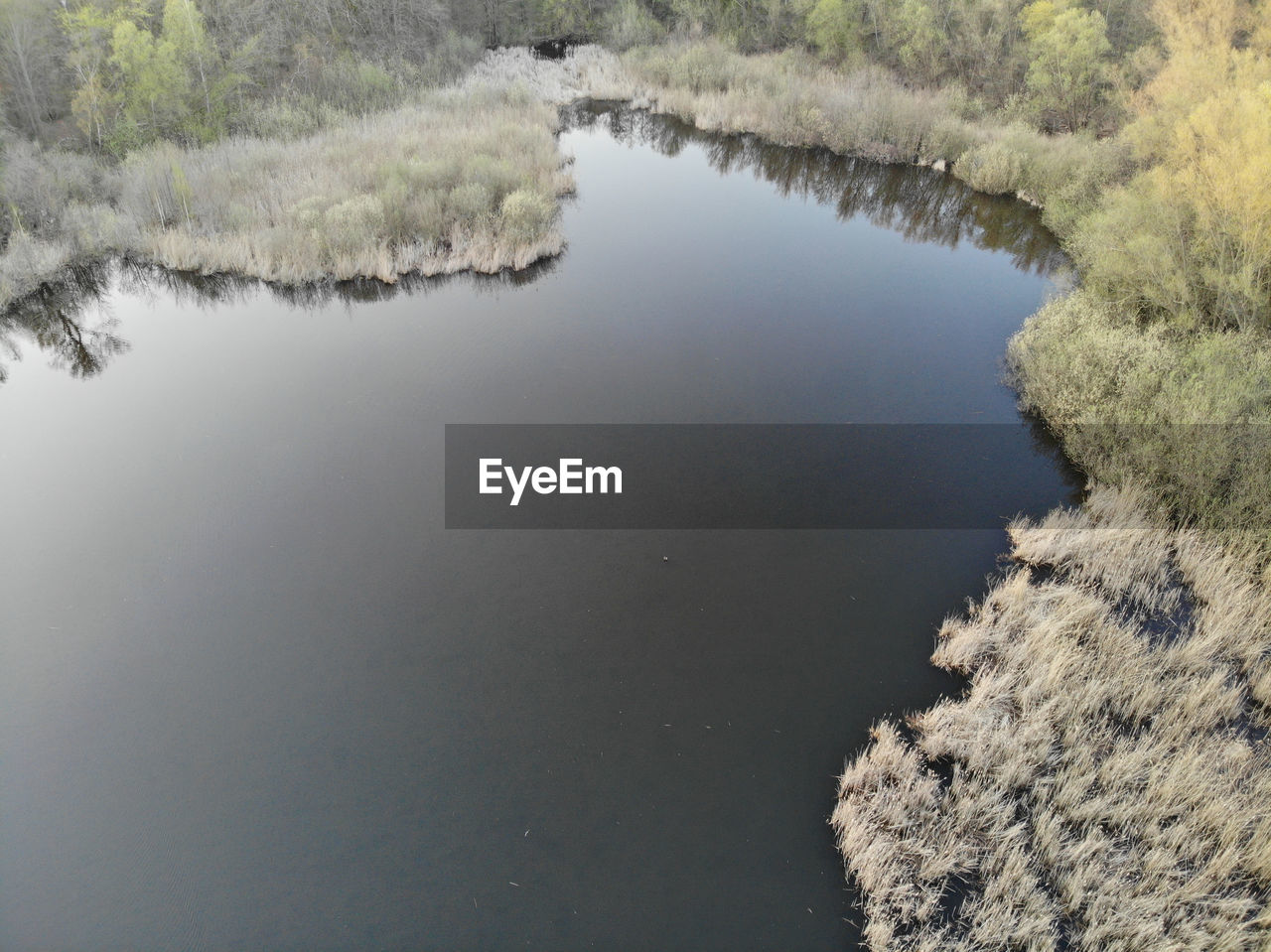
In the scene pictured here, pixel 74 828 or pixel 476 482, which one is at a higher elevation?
pixel 476 482

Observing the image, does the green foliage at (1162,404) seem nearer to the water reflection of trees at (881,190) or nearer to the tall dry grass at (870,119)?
the water reflection of trees at (881,190)

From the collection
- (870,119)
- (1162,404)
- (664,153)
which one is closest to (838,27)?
(870,119)

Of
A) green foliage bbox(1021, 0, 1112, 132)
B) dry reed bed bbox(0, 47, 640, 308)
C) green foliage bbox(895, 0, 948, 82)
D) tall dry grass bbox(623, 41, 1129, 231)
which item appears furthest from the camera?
green foliage bbox(895, 0, 948, 82)

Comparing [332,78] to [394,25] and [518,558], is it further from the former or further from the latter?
[518,558]

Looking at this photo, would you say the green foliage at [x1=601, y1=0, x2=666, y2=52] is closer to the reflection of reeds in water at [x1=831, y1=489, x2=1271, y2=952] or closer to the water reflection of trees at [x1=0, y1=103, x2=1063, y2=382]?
the water reflection of trees at [x1=0, y1=103, x2=1063, y2=382]

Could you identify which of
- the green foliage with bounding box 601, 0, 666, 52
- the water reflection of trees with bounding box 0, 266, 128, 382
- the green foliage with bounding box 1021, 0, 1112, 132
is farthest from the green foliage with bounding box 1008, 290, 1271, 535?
the green foliage with bounding box 601, 0, 666, 52


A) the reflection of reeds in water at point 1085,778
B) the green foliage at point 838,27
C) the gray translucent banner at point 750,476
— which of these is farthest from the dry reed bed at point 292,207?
the green foliage at point 838,27

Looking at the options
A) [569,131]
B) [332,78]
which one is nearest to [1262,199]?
[569,131]
